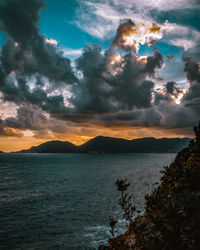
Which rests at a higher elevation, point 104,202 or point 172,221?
point 172,221

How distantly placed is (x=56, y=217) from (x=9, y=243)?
30.3 feet

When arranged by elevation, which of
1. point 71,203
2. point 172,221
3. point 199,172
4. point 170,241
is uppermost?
point 199,172

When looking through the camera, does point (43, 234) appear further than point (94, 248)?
Yes

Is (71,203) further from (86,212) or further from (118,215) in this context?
(118,215)

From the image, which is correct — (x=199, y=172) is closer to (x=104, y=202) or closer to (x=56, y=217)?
(x=56, y=217)

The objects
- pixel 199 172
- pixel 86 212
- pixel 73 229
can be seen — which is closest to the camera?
pixel 199 172

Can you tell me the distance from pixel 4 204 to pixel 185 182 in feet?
134

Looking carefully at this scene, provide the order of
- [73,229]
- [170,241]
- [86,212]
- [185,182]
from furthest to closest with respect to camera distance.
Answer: [86,212] < [73,229] < [185,182] < [170,241]

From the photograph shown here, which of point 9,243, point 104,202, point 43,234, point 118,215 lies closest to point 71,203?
point 104,202

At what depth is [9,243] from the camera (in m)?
20.2

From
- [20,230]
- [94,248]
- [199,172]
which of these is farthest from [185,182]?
[20,230]

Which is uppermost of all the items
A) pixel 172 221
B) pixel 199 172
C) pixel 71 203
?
pixel 199 172

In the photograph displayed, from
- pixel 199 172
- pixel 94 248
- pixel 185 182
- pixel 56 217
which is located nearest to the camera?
pixel 199 172

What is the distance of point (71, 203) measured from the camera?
122 ft
